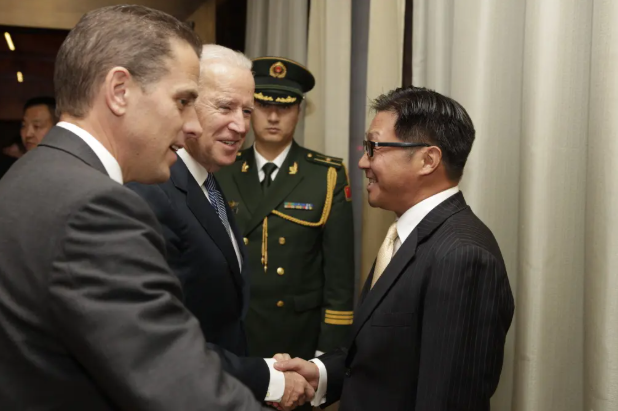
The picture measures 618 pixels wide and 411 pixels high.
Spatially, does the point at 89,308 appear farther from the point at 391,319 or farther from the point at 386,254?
the point at 386,254

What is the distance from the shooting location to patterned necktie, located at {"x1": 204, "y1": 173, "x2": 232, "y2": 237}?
1641 millimetres

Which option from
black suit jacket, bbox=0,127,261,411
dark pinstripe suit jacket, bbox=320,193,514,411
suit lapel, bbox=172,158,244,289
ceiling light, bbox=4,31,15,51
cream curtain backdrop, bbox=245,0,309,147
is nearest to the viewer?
black suit jacket, bbox=0,127,261,411

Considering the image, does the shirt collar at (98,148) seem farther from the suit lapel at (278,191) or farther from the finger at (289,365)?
the suit lapel at (278,191)

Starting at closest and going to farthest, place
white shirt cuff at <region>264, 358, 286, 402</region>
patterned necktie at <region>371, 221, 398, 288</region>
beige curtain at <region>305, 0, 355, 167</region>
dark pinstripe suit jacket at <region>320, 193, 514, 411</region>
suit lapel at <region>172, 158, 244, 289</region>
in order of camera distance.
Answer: dark pinstripe suit jacket at <region>320, 193, 514, 411</region>
suit lapel at <region>172, 158, 244, 289</region>
white shirt cuff at <region>264, 358, 286, 402</region>
patterned necktie at <region>371, 221, 398, 288</region>
beige curtain at <region>305, 0, 355, 167</region>

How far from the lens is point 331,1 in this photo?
2.81 m

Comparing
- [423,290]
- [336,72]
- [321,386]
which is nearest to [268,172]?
[336,72]

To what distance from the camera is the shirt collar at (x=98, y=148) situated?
0.95 metres

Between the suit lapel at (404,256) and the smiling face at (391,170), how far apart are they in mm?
122

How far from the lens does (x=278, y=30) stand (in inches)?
136

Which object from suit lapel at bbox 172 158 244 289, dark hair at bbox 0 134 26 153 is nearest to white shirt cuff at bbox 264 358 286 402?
suit lapel at bbox 172 158 244 289

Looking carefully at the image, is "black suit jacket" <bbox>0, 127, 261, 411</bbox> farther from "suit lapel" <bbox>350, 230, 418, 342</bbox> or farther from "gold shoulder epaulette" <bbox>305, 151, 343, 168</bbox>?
"gold shoulder epaulette" <bbox>305, 151, 343, 168</bbox>

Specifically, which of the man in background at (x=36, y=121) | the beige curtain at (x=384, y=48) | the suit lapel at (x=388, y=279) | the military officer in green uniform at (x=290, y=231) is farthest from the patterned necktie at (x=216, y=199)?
the man in background at (x=36, y=121)

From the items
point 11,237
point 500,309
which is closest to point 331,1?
point 500,309

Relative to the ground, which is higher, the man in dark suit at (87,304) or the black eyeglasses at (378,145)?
the black eyeglasses at (378,145)
